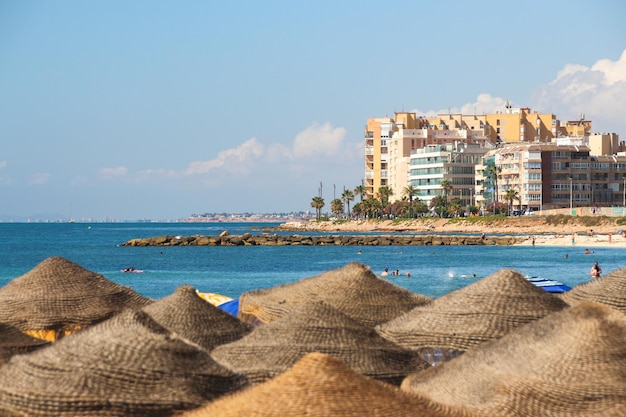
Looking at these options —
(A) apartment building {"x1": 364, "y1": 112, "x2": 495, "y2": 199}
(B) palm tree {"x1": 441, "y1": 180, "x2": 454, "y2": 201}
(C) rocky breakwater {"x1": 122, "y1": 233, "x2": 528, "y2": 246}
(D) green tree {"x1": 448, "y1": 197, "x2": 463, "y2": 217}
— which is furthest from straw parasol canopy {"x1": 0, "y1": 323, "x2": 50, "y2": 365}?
(A) apartment building {"x1": 364, "y1": 112, "x2": 495, "y2": 199}

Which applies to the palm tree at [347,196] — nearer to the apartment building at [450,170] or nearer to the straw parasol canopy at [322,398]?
the apartment building at [450,170]

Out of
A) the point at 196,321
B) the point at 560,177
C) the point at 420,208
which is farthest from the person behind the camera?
the point at 420,208

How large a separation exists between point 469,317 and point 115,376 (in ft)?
18.4

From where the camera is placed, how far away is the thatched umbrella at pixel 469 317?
38.5ft

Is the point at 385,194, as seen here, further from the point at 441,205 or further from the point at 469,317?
the point at 469,317

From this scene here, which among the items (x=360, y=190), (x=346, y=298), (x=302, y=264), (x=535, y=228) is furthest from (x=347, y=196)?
(x=346, y=298)

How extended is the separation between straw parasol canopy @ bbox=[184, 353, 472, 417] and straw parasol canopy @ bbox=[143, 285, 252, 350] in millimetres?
5108

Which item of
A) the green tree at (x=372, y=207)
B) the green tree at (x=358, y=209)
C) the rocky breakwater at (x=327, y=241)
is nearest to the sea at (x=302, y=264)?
the rocky breakwater at (x=327, y=241)

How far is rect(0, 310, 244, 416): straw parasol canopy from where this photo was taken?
7012mm

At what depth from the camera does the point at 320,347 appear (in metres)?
10.0

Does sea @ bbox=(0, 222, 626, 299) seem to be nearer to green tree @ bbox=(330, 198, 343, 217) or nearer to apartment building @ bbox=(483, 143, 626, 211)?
apartment building @ bbox=(483, 143, 626, 211)

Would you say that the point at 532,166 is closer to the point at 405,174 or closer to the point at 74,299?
the point at 405,174

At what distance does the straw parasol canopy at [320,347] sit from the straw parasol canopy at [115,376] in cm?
171

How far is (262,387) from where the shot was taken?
6238mm
